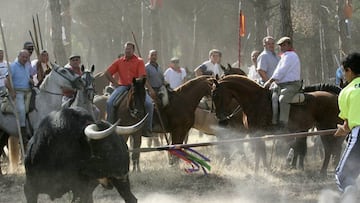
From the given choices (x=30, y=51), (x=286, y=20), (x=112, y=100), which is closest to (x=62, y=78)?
(x=112, y=100)

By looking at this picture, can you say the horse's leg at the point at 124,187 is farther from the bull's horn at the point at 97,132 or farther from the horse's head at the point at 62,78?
the horse's head at the point at 62,78

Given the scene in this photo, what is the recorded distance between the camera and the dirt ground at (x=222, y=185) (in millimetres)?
11289

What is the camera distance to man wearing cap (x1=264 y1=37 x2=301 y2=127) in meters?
13.7

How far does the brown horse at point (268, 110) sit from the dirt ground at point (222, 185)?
51 cm

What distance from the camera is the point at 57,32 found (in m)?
22.8

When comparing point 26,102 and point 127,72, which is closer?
point 26,102

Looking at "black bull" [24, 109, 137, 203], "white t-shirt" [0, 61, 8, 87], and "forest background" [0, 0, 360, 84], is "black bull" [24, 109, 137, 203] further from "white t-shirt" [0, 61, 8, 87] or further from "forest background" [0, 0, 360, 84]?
"forest background" [0, 0, 360, 84]

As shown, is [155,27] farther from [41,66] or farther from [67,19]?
[41,66]

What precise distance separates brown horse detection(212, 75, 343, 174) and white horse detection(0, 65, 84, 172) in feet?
9.20

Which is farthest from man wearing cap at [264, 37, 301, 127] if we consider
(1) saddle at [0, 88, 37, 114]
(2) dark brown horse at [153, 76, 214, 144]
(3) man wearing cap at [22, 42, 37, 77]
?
(3) man wearing cap at [22, 42, 37, 77]

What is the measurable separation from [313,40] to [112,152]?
37.0 m

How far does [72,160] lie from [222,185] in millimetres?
5003

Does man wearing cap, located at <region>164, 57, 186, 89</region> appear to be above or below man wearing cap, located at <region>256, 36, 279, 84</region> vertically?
below

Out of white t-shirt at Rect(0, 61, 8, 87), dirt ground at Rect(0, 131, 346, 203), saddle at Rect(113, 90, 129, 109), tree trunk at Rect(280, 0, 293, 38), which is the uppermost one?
tree trunk at Rect(280, 0, 293, 38)
